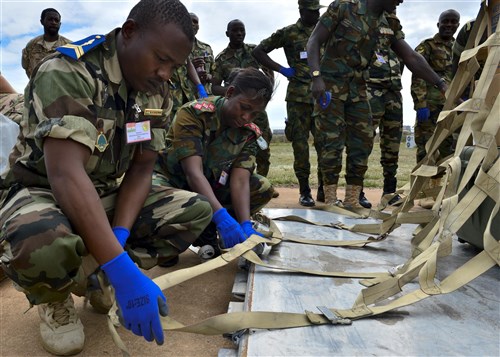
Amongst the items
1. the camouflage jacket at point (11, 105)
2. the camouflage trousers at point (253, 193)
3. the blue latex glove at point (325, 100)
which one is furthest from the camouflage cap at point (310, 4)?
the camouflage jacket at point (11, 105)

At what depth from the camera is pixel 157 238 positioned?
1837mm

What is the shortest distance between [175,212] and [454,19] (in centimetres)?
426

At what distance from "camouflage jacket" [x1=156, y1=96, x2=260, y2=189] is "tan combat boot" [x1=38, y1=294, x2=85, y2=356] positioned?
3.42 ft

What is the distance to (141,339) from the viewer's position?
5.30ft

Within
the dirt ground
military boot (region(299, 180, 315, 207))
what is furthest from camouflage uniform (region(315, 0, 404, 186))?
the dirt ground

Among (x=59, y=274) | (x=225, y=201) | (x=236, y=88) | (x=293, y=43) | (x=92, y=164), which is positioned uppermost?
(x=293, y=43)

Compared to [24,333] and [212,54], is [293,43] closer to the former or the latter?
[212,54]

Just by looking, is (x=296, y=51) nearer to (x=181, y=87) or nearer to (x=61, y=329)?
(x=181, y=87)

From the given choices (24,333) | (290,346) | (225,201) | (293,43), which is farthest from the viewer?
(293,43)

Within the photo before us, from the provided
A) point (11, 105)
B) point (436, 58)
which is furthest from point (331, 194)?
point (11, 105)

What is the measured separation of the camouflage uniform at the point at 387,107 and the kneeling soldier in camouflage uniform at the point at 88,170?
9.77ft

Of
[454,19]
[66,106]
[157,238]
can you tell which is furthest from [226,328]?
[454,19]

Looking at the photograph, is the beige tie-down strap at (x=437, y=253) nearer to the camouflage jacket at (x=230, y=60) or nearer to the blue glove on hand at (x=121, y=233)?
the blue glove on hand at (x=121, y=233)

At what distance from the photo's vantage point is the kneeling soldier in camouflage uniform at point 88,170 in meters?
1.27
